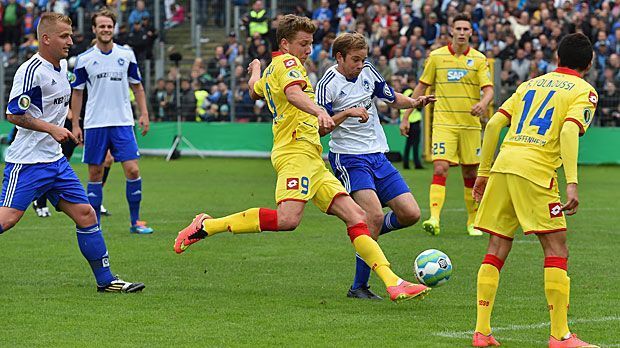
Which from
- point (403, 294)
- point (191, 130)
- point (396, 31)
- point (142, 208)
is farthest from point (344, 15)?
point (403, 294)

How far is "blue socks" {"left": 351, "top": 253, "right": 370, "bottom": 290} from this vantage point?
30.8 ft

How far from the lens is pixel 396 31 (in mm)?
30281

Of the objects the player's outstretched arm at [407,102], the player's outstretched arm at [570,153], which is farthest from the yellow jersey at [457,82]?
the player's outstretched arm at [570,153]

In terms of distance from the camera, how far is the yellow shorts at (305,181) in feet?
29.8

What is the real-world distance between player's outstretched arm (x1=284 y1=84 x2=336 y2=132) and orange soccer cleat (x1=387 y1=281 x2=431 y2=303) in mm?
1259

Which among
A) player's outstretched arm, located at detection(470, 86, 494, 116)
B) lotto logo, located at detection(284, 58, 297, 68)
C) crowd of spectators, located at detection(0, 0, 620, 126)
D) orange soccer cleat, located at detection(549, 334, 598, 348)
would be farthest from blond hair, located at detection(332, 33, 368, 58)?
crowd of spectators, located at detection(0, 0, 620, 126)

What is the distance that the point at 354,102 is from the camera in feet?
31.9

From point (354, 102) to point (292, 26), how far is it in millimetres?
955

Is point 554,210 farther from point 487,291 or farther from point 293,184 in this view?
point 293,184

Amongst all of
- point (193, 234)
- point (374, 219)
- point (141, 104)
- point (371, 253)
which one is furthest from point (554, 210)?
point (141, 104)

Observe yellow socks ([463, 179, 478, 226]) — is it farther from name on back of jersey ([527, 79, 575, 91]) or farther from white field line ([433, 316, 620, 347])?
name on back of jersey ([527, 79, 575, 91])

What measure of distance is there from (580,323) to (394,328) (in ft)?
4.39

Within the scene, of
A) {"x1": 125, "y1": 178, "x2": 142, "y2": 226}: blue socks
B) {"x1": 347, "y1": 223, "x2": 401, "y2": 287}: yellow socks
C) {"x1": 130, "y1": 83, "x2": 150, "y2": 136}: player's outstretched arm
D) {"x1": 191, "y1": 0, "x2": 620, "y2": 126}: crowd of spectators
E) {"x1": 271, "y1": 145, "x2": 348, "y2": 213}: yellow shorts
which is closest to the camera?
{"x1": 347, "y1": 223, "x2": 401, "y2": 287}: yellow socks

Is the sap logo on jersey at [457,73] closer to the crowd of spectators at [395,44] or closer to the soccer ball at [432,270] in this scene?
the soccer ball at [432,270]
